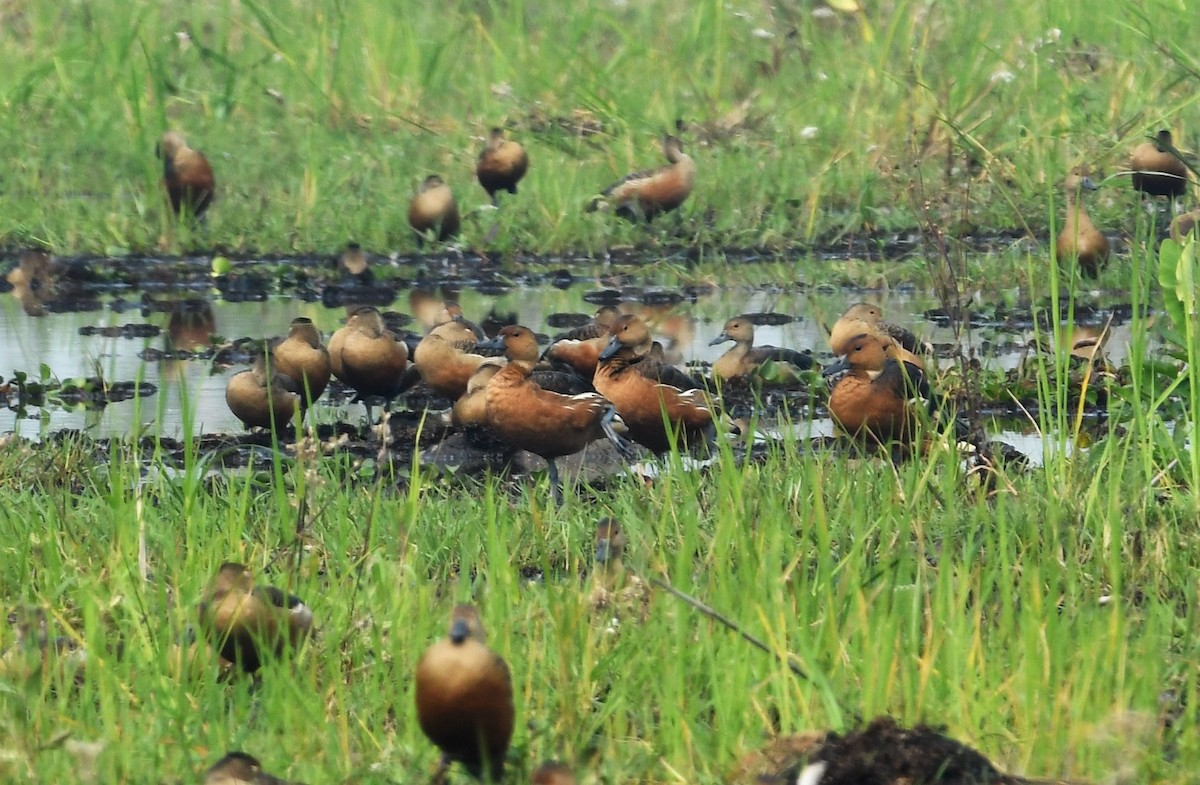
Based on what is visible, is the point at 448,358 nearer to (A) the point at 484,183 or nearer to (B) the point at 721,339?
(B) the point at 721,339

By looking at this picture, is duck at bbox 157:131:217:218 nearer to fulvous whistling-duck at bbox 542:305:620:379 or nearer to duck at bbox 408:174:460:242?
duck at bbox 408:174:460:242

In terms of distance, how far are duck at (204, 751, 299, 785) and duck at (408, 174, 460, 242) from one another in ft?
24.8

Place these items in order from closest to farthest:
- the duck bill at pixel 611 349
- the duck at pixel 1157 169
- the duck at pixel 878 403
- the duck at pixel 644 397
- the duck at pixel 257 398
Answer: the duck at pixel 878 403 → the duck at pixel 644 397 → the duck at pixel 257 398 → the duck bill at pixel 611 349 → the duck at pixel 1157 169

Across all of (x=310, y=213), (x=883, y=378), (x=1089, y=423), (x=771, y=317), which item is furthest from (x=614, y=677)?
(x=310, y=213)

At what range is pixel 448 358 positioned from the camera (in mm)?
7566

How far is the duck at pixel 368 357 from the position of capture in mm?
7312

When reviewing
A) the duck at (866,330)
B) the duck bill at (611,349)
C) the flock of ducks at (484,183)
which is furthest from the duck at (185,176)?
the duck bill at (611,349)

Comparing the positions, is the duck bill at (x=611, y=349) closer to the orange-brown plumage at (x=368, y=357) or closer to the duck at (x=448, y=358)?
the duck at (x=448, y=358)

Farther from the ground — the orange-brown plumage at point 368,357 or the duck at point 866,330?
the orange-brown plumage at point 368,357

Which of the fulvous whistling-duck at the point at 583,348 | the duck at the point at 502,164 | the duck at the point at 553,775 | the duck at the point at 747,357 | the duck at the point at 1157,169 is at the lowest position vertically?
the duck at the point at 553,775

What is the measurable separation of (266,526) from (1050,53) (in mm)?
9144

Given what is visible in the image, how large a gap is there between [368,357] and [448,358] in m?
0.34

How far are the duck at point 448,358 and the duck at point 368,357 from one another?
5.3 inches

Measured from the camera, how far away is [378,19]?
13.9 meters
